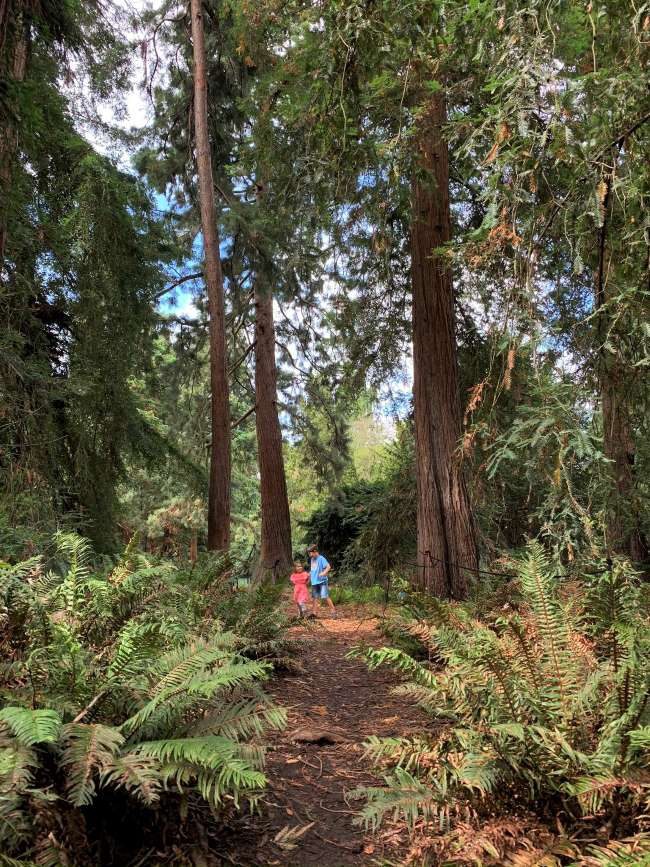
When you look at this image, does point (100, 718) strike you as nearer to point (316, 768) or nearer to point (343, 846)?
point (343, 846)

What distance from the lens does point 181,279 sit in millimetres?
11664

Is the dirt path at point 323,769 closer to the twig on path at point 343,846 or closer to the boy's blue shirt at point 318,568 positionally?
the twig on path at point 343,846

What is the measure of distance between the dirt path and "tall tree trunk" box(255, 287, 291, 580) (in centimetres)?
691

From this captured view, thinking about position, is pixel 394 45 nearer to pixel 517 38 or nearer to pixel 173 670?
pixel 517 38

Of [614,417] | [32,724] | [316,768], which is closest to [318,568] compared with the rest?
[614,417]

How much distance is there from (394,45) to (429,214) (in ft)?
10.9

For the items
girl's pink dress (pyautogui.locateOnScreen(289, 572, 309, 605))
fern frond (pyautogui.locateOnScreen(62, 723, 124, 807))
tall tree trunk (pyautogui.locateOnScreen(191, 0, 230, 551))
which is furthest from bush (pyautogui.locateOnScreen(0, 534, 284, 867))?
girl's pink dress (pyautogui.locateOnScreen(289, 572, 309, 605))

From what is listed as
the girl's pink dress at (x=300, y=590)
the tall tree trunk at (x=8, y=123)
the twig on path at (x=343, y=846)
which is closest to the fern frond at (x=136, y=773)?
the twig on path at (x=343, y=846)

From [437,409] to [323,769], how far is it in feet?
15.4

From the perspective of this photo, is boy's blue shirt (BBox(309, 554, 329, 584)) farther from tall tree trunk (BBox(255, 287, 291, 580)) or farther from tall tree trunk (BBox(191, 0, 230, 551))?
tall tree trunk (BBox(255, 287, 291, 580))

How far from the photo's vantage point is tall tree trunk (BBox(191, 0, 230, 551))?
9195mm

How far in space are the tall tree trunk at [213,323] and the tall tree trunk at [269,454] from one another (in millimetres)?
2688

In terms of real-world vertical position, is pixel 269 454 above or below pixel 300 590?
above

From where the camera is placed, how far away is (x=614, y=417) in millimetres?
4328
